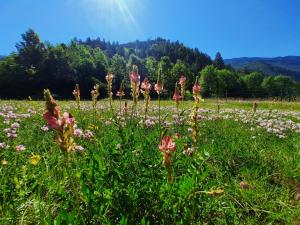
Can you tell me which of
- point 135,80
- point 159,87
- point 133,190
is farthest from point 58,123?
point 159,87

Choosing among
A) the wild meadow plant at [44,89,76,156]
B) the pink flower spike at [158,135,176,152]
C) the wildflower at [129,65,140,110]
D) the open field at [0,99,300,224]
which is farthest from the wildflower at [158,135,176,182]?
the wildflower at [129,65,140,110]

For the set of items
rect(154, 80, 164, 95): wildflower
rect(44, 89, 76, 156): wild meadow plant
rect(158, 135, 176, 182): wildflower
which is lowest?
rect(158, 135, 176, 182): wildflower

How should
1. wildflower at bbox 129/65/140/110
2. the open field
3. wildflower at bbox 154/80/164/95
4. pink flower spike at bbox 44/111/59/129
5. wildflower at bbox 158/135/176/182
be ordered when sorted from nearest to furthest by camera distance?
pink flower spike at bbox 44/111/59/129 → wildflower at bbox 158/135/176/182 → the open field → wildflower at bbox 129/65/140/110 → wildflower at bbox 154/80/164/95

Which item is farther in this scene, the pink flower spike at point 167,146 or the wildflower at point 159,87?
the wildflower at point 159,87

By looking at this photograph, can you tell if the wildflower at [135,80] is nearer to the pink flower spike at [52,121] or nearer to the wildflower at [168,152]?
the wildflower at [168,152]

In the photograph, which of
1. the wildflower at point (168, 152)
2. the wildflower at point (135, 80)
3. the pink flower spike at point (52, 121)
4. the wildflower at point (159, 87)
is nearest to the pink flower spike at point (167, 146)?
the wildflower at point (168, 152)

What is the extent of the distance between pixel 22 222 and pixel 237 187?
274cm

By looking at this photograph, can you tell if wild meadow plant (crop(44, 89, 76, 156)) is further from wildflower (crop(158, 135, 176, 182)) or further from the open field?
wildflower (crop(158, 135, 176, 182))

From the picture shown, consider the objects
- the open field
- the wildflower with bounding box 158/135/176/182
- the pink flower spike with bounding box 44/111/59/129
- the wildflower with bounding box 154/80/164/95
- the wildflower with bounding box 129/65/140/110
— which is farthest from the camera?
the wildflower with bounding box 154/80/164/95


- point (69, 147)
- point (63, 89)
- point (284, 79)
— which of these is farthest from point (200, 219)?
point (284, 79)

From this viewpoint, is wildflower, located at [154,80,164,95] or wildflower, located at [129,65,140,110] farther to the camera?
wildflower, located at [154,80,164,95]

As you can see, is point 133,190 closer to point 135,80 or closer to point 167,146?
point 167,146

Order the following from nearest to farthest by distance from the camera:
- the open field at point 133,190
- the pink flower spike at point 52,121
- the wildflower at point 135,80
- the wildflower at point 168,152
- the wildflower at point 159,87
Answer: the pink flower spike at point 52,121, the wildflower at point 168,152, the open field at point 133,190, the wildflower at point 135,80, the wildflower at point 159,87

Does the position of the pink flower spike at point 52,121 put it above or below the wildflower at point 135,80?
below
